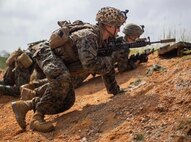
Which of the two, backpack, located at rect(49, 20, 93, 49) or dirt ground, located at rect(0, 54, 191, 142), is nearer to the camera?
dirt ground, located at rect(0, 54, 191, 142)

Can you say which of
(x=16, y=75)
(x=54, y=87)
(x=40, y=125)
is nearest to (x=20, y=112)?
(x=40, y=125)

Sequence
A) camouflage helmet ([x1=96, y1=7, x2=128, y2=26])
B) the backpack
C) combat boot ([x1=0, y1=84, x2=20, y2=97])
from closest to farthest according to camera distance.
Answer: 1. the backpack
2. camouflage helmet ([x1=96, y1=7, x2=128, y2=26])
3. combat boot ([x1=0, y1=84, x2=20, y2=97])

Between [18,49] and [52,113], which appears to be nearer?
[52,113]

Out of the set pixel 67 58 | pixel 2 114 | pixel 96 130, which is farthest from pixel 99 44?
pixel 2 114

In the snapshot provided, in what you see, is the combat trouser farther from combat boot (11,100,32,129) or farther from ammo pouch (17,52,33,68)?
ammo pouch (17,52,33,68)

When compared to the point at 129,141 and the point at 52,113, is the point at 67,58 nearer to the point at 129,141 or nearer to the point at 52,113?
the point at 52,113

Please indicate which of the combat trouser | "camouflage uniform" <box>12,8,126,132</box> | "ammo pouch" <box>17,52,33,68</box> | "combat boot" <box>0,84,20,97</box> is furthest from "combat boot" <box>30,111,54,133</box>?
"combat boot" <box>0,84,20,97</box>

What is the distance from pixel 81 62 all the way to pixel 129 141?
153cm

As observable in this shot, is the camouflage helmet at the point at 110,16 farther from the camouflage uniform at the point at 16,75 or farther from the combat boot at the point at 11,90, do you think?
the combat boot at the point at 11,90

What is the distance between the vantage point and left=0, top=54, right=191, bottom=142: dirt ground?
202 inches

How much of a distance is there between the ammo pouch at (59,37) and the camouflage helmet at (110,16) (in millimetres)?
528

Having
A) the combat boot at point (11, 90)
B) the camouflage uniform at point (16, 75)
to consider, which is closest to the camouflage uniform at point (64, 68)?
the camouflage uniform at point (16, 75)

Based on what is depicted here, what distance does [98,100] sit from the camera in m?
7.05

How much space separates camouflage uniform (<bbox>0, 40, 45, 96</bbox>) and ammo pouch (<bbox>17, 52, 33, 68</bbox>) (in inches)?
3.8
